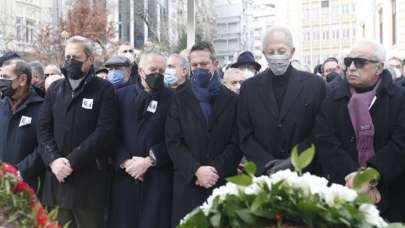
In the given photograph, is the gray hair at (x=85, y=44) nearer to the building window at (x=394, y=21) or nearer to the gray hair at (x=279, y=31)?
the gray hair at (x=279, y=31)

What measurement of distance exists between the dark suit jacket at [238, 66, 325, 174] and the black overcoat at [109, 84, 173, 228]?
1004mm

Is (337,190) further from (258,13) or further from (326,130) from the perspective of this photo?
(258,13)

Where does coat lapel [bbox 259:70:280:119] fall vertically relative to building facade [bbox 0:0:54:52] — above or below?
below

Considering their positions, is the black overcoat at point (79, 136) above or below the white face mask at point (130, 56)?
below

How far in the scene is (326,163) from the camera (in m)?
5.65

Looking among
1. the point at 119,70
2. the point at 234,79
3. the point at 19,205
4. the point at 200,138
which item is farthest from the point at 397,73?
the point at 19,205

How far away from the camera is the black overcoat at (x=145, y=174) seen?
675 cm

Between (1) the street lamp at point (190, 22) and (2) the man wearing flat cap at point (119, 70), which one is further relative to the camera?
(1) the street lamp at point (190, 22)

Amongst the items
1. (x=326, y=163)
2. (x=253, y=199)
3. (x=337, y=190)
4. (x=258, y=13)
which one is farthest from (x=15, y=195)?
(x=258, y=13)

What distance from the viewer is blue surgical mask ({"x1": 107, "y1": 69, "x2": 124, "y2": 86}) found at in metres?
8.74

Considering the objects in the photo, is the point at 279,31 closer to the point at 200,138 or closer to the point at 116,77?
the point at 200,138

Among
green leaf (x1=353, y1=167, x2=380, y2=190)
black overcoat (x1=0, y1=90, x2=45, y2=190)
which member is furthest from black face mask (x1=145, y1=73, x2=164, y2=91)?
green leaf (x1=353, y1=167, x2=380, y2=190)

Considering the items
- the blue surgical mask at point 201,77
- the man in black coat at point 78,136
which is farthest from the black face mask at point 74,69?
the blue surgical mask at point 201,77

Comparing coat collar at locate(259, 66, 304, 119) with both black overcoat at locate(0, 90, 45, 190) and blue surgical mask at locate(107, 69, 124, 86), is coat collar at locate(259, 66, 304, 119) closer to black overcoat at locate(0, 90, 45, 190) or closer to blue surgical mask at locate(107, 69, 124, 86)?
black overcoat at locate(0, 90, 45, 190)
